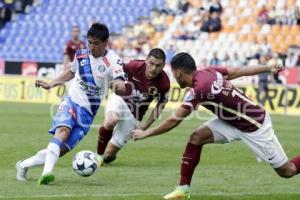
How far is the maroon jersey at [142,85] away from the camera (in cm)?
1237

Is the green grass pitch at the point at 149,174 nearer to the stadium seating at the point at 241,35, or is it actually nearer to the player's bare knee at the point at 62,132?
the player's bare knee at the point at 62,132

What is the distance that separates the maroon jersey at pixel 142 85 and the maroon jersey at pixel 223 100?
270 cm

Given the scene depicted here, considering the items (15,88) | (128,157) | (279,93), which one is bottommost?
(15,88)

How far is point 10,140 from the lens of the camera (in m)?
16.0

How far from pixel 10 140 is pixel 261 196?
300 inches

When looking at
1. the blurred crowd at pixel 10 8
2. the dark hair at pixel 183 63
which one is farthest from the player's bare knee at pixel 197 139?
the blurred crowd at pixel 10 8

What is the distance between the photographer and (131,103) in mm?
12836

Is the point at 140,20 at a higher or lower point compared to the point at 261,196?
lower

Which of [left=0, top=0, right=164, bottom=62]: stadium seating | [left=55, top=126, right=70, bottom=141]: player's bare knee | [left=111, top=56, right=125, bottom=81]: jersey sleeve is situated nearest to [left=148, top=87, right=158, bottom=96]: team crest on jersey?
[left=111, top=56, right=125, bottom=81]: jersey sleeve

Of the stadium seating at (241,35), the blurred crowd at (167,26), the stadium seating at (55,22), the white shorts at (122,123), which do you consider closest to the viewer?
the white shorts at (122,123)

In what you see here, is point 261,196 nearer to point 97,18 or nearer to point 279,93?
point 279,93

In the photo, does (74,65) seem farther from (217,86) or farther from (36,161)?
(217,86)

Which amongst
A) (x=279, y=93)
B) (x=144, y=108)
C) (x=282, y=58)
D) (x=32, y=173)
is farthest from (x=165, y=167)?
(x=282, y=58)

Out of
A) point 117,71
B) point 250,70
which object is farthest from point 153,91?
point 250,70
